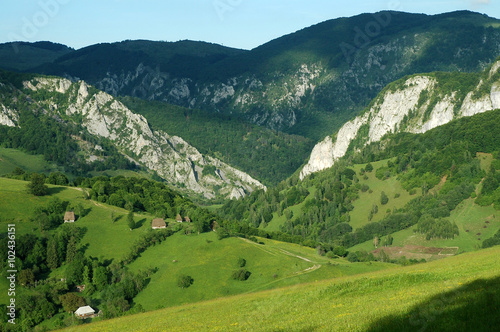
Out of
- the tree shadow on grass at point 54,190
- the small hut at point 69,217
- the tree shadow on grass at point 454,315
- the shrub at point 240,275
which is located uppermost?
the tree shadow on grass at point 54,190

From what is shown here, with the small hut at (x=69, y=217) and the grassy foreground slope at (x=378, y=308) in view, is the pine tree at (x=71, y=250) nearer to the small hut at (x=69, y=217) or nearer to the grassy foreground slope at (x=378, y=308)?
the small hut at (x=69, y=217)

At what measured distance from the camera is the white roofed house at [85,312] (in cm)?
10650

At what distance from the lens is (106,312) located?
10312 cm

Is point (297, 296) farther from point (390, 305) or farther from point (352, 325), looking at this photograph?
point (352, 325)

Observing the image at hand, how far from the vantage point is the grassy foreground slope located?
93.2 feet

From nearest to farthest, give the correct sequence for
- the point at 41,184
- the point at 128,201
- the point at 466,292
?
1. the point at 466,292
2. the point at 41,184
3. the point at 128,201

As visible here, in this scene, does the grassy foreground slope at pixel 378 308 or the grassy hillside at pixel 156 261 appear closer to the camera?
the grassy foreground slope at pixel 378 308

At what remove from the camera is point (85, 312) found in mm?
107500

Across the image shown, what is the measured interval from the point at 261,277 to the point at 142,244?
37.0 meters

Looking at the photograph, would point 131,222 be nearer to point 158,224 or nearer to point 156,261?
point 158,224

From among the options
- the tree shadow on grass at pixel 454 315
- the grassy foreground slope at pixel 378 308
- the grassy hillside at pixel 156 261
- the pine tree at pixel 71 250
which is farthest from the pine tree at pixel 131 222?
the tree shadow on grass at pixel 454 315

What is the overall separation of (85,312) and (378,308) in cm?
8558

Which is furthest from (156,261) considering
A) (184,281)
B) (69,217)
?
(69,217)

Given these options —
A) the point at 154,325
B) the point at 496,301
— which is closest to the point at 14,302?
the point at 154,325
